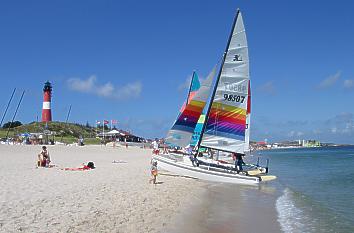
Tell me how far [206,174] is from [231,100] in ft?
15.1

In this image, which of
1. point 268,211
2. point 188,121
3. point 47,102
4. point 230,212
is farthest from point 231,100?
point 47,102

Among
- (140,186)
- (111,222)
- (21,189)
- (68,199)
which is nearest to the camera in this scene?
(111,222)

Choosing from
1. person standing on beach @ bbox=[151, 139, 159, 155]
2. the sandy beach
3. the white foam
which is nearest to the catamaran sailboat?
the sandy beach

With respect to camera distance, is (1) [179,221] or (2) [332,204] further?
(2) [332,204]

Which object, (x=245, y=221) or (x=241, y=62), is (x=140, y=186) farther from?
(x=241, y=62)

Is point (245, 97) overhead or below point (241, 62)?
below

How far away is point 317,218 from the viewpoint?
1422 centimetres

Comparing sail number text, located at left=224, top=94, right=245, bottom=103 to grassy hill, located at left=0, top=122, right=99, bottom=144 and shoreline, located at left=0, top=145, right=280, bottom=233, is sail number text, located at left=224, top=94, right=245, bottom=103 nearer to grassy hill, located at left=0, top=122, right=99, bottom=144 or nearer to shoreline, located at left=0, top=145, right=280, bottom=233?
shoreline, located at left=0, top=145, right=280, bottom=233

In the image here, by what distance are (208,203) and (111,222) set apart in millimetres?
6444

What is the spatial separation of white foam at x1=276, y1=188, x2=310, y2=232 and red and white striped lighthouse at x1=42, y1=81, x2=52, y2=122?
77.9 meters

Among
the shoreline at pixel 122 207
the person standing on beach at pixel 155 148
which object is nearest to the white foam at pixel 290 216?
the shoreline at pixel 122 207

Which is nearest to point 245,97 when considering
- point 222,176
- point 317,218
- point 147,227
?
point 222,176

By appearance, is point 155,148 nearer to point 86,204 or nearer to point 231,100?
point 231,100

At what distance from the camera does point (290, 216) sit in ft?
46.9
